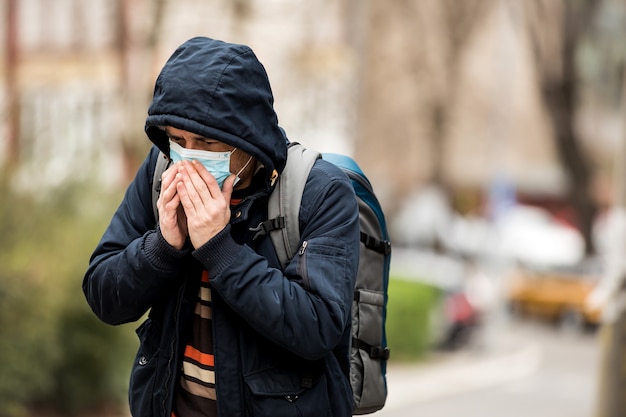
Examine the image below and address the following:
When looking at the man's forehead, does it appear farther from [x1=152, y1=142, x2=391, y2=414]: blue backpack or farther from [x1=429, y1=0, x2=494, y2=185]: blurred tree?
[x1=429, y1=0, x2=494, y2=185]: blurred tree

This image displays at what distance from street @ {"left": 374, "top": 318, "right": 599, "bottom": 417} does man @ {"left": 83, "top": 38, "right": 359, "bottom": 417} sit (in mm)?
8523

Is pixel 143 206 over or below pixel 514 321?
over

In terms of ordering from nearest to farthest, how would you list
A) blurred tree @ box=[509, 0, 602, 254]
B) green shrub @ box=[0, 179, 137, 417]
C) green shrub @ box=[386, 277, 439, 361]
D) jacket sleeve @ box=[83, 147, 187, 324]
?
jacket sleeve @ box=[83, 147, 187, 324] < green shrub @ box=[0, 179, 137, 417] < green shrub @ box=[386, 277, 439, 361] < blurred tree @ box=[509, 0, 602, 254]

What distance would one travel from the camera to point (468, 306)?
1945 centimetres

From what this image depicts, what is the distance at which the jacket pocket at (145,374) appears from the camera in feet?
8.54

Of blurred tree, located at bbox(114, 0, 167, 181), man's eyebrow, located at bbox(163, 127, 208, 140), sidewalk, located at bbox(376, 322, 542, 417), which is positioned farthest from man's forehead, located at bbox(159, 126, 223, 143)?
blurred tree, located at bbox(114, 0, 167, 181)

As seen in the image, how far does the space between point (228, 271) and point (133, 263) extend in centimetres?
28

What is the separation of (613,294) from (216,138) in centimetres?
510

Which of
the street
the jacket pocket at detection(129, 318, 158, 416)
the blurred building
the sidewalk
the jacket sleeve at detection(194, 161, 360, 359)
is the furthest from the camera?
the sidewalk

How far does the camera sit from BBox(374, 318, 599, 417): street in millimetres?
12156

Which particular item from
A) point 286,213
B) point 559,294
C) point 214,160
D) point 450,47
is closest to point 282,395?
point 286,213

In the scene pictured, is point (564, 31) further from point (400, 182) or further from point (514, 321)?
point (400, 182)

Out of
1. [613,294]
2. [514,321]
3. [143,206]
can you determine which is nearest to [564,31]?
[514,321]

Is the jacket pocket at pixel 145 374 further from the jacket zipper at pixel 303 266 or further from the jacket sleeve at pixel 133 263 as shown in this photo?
the jacket zipper at pixel 303 266
